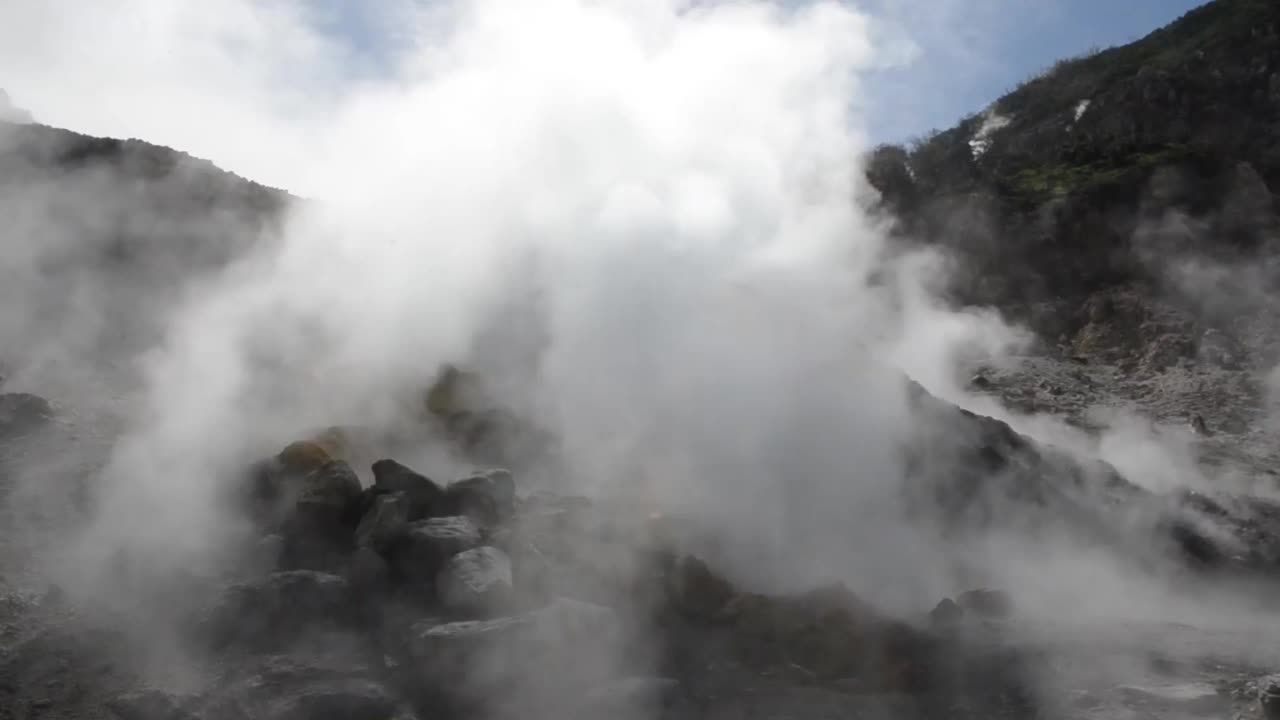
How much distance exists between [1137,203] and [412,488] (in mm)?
17823

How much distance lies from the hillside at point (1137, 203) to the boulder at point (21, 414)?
51.2 ft

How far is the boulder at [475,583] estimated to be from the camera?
6.04 metres

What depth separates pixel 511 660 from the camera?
5555mm

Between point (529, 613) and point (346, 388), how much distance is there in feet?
15.6

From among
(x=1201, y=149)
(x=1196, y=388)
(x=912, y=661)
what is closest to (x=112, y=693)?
(x=912, y=661)

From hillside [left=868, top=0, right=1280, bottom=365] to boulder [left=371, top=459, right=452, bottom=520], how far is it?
526 inches

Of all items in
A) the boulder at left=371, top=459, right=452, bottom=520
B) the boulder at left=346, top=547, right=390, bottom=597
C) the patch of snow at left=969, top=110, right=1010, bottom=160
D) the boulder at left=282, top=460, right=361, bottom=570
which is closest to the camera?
the boulder at left=346, top=547, right=390, bottom=597

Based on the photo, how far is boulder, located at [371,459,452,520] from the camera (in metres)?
6.98

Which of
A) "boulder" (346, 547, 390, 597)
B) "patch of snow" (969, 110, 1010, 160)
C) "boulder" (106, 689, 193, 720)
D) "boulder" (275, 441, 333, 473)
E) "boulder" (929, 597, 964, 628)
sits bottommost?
"boulder" (106, 689, 193, 720)

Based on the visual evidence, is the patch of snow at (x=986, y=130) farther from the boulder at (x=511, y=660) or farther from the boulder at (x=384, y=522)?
the boulder at (x=511, y=660)

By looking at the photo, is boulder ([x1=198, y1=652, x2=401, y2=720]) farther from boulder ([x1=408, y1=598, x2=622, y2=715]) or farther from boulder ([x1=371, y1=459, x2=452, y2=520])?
boulder ([x1=371, y1=459, x2=452, y2=520])

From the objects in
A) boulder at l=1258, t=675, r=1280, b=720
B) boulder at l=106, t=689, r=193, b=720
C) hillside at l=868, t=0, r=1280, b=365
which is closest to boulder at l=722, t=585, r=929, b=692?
boulder at l=1258, t=675, r=1280, b=720

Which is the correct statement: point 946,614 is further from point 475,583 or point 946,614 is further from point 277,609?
point 277,609

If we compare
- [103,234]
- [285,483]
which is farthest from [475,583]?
[103,234]
